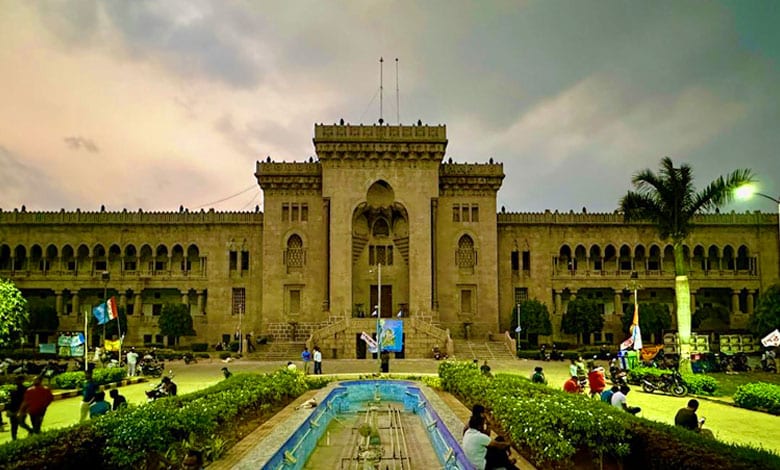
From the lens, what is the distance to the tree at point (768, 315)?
37562 millimetres

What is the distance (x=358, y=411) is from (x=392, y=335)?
18950 millimetres

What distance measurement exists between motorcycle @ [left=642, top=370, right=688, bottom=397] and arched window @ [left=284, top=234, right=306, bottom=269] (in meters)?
28.7

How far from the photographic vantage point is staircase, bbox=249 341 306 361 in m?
40.1

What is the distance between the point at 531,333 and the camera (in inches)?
1816

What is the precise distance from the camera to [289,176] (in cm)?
4750

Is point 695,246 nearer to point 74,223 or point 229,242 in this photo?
point 229,242

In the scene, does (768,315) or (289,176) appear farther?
(289,176)

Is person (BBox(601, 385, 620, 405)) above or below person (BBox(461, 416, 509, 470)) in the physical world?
below

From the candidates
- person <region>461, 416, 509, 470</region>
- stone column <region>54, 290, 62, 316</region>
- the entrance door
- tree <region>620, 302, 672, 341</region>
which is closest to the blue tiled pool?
person <region>461, 416, 509, 470</region>

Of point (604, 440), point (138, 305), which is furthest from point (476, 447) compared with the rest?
point (138, 305)

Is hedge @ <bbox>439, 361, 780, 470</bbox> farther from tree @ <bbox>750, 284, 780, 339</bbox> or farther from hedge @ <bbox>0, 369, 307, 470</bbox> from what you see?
tree @ <bbox>750, 284, 780, 339</bbox>

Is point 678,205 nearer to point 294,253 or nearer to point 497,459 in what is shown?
point 497,459

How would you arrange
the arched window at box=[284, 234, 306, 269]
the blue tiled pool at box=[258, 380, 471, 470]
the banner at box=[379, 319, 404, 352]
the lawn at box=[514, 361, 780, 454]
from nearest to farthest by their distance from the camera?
the blue tiled pool at box=[258, 380, 471, 470] → the lawn at box=[514, 361, 780, 454] → the banner at box=[379, 319, 404, 352] → the arched window at box=[284, 234, 306, 269]

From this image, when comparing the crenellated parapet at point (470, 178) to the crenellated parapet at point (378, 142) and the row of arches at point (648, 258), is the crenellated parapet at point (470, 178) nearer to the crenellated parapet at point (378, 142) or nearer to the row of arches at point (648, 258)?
the crenellated parapet at point (378, 142)
